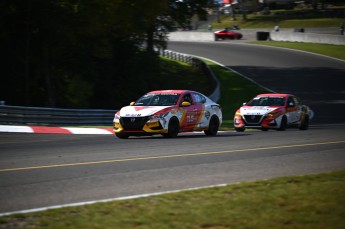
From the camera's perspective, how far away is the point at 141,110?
19.1 metres

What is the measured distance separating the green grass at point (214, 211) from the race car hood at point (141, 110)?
9.83 metres

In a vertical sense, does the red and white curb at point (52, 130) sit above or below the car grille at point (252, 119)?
above

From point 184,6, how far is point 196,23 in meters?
57.7

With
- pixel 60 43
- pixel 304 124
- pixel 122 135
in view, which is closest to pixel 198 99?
pixel 122 135

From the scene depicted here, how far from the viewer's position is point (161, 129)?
18.9 metres

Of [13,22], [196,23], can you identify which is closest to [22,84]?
[13,22]

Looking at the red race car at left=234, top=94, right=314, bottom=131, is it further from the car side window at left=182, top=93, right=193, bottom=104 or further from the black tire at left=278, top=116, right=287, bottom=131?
the car side window at left=182, top=93, right=193, bottom=104

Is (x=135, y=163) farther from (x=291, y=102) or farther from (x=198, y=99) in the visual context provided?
(x=291, y=102)

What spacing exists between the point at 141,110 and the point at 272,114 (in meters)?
7.01

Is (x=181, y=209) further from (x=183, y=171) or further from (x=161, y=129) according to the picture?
(x=161, y=129)

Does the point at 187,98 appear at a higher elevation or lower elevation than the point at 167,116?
higher

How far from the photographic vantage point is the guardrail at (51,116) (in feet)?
73.3

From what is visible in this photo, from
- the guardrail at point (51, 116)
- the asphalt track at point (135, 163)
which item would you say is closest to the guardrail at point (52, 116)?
the guardrail at point (51, 116)

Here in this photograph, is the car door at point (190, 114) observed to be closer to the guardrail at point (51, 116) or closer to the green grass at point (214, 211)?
the guardrail at point (51, 116)
